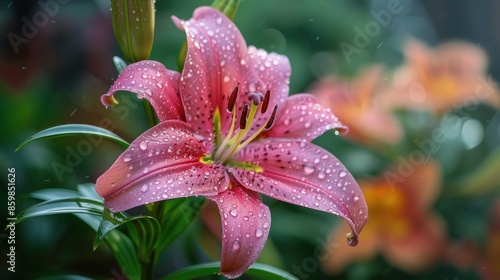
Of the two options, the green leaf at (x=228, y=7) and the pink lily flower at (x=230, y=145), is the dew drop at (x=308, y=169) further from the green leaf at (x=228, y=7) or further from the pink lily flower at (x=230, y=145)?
the green leaf at (x=228, y=7)

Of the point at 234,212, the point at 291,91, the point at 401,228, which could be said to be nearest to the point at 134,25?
the point at 234,212

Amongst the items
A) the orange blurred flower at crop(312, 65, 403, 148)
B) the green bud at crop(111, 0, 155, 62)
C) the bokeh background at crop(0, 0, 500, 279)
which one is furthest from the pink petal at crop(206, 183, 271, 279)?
the orange blurred flower at crop(312, 65, 403, 148)

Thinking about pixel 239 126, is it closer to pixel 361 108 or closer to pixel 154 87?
pixel 154 87

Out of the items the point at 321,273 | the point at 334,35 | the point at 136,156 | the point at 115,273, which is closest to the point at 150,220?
the point at 136,156

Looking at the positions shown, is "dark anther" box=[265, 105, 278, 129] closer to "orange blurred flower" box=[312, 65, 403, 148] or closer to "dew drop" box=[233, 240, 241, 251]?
"dew drop" box=[233, 240, 241, 251]

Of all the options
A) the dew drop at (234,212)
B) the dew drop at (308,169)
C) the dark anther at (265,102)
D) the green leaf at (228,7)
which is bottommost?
the dew drop at (308,169)

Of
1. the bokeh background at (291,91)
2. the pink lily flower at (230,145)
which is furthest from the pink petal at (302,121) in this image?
the bokeh background at (291,91)
